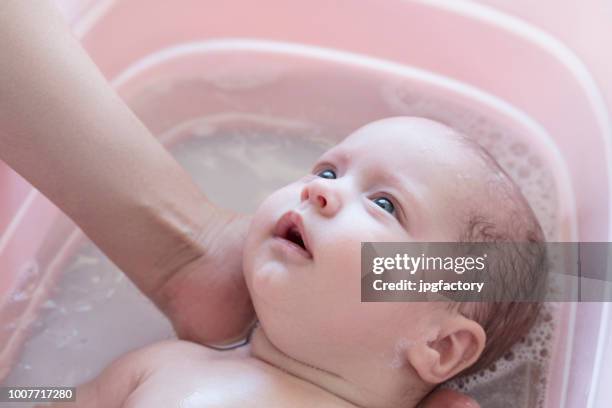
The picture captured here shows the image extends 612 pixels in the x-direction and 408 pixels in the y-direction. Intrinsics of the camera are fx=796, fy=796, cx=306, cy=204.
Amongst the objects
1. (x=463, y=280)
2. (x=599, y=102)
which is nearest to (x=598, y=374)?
(x=463, y=280)

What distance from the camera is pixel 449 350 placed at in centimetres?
92

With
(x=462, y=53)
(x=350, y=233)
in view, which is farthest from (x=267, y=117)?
(x=350, y=233)

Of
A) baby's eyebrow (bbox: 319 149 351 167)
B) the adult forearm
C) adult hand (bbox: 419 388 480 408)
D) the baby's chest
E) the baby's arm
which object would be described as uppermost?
the adult forearm

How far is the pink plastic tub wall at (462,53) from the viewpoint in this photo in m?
1.11

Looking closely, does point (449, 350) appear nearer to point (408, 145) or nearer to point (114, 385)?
point (408, 145)

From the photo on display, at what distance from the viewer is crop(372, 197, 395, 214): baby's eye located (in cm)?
90

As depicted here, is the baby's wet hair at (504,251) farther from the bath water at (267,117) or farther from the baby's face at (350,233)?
the bath water at (267,117)

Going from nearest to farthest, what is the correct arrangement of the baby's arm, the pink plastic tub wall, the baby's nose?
1. the baby's nose
2. the baby's arm
3. the pink plastic tub wall

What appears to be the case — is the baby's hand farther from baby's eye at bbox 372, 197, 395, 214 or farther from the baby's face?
baby's eye at bbox 372, 197, 395, 214

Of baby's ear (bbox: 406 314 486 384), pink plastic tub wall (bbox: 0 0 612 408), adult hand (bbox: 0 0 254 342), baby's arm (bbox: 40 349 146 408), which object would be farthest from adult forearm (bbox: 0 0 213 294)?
baby's ear (bbox: 406 314 486 384)

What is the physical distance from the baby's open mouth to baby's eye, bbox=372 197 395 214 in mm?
90

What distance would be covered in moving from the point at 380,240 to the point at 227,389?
9.6 inches

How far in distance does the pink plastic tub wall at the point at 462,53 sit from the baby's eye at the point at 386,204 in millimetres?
318

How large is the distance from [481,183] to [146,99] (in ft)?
2.28
